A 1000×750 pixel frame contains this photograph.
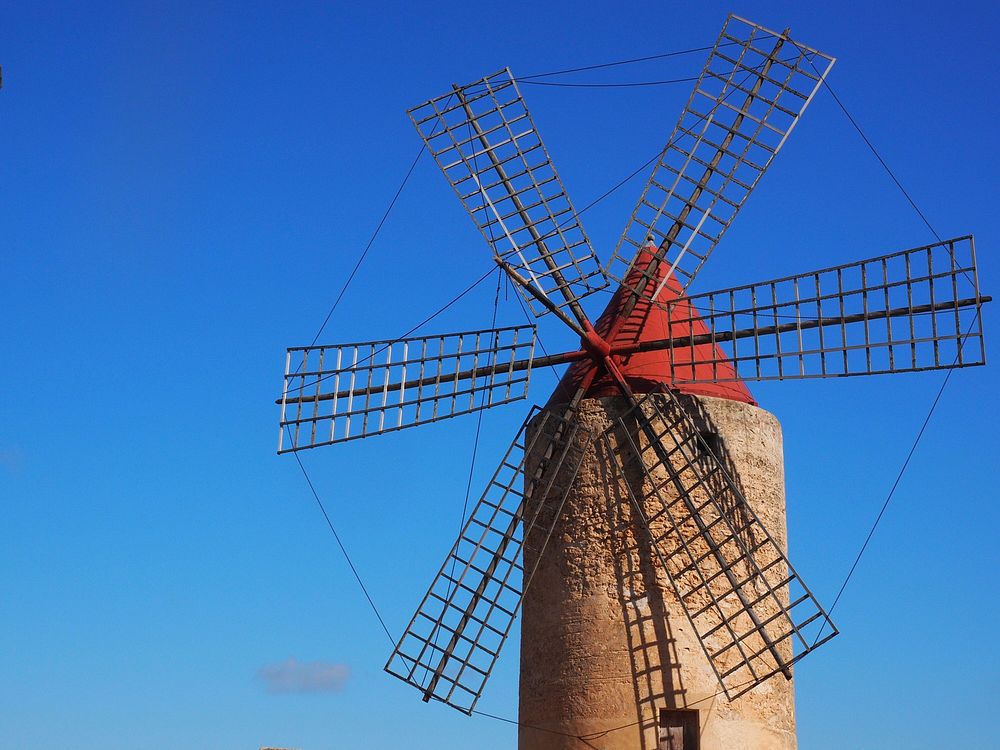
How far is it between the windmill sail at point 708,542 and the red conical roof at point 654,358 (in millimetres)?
247

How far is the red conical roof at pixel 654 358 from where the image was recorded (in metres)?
11.6

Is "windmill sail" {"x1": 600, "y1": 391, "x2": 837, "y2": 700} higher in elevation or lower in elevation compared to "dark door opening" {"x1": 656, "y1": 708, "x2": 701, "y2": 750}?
higher

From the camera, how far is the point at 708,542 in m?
11.1

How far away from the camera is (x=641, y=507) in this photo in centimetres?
1128

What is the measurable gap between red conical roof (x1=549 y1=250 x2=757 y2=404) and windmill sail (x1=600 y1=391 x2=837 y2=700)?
Answer: 247mm

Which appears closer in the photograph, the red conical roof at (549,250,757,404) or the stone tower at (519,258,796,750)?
the stone tower at (519,258,796,750)

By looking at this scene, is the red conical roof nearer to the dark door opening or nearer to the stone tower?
the stone tower

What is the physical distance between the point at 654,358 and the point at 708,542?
1.50 m

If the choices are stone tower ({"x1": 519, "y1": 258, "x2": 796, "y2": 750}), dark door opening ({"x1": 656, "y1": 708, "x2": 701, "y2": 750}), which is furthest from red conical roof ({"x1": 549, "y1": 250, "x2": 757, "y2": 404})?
dark door opening ({"x1": 656, "y1": 708, "x2": 701, "y2": 750})

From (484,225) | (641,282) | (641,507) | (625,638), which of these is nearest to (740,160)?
(641,282)

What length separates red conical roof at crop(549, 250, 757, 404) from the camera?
11.6 metres

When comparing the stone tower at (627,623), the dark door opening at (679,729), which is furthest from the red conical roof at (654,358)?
the dark door opening at (679,729)

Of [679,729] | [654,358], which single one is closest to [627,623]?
[679,729]

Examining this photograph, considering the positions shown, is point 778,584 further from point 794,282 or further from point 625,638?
point 794,282
